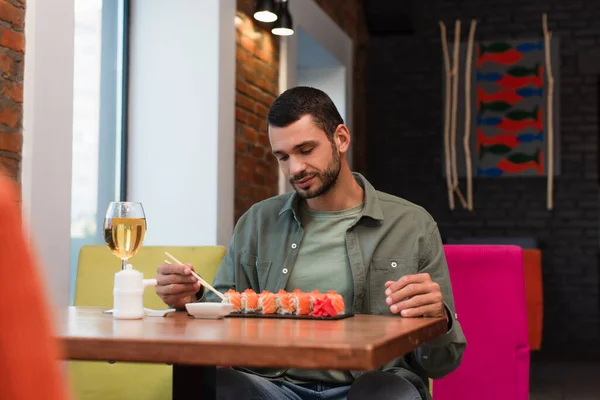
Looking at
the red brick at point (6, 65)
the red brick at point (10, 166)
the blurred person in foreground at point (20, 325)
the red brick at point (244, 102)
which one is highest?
the red brick at point (244, 102)

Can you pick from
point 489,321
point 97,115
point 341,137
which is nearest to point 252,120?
point 97,115

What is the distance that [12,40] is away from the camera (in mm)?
2566

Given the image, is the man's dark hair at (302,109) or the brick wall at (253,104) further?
the brick wall at (253,104)

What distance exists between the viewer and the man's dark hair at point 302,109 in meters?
2.06

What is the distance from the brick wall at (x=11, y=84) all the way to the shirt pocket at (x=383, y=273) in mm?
1162

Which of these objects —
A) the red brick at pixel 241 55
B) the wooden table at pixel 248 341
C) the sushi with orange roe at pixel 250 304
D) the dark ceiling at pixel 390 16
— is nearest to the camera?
the wooden table at pixel 248 341

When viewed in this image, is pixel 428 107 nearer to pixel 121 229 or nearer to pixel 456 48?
pixel 456 48

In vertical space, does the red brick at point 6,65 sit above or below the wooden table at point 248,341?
above

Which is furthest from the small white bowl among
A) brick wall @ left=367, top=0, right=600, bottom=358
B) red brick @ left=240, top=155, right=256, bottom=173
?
brick wall @ left=367, top=0, right=600, bottom=358

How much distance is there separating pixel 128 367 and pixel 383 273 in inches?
30.1

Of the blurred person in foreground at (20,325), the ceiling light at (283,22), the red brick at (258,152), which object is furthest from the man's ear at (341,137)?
the ceiling light at (283,22)

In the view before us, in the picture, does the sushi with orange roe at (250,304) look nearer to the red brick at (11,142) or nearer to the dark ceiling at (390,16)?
the red brick at (11,142)

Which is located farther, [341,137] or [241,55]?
[241,55]

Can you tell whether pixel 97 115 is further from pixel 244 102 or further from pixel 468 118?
pixel 468 118
